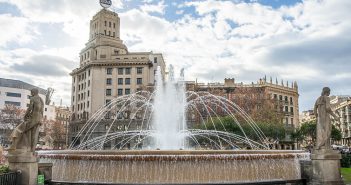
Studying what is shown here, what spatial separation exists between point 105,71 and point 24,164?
84.1 metres

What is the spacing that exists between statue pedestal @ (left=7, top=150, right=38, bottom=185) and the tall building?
7609 centimetres

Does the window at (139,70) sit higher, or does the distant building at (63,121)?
the window at (139,70)

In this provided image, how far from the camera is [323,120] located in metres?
15.6

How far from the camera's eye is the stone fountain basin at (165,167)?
47.1ft

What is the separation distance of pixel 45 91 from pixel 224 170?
140m

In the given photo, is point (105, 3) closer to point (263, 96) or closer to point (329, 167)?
point (263, 96)

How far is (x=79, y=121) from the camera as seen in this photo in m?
95.2

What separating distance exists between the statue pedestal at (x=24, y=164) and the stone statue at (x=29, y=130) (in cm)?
25

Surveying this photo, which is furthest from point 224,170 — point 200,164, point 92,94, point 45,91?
point 45,91

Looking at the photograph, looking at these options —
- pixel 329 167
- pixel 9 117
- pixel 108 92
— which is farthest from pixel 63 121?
pixel 329 167

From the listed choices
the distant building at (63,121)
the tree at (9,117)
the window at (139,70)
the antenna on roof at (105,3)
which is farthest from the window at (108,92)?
the antenna on roof at (105,3)

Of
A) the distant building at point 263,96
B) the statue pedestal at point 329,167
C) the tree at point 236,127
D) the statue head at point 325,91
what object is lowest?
the statue pedestal at point 329,167

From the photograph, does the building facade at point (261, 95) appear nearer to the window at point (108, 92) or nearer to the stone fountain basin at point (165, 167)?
the window at point (108, 92)

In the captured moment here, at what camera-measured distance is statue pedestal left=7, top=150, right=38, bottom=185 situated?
13297mm
